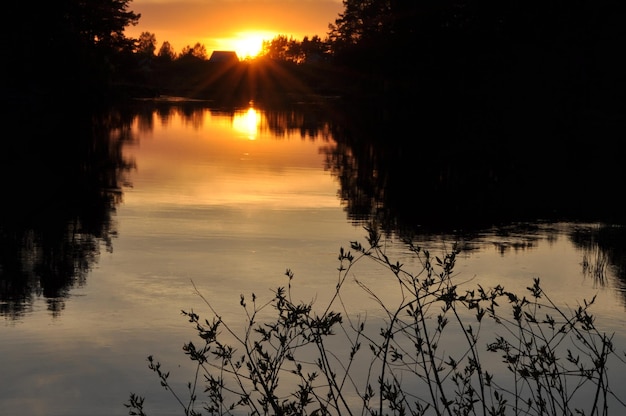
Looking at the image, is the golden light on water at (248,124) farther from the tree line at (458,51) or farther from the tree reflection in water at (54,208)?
the tree line at (458,51)

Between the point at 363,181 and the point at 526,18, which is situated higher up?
the point at 526,18

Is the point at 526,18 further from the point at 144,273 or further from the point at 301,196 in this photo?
the point at 144,273

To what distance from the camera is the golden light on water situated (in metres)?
50.0

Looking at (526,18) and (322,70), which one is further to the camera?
(322,70)

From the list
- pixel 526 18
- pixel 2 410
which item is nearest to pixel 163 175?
pixel 2 410

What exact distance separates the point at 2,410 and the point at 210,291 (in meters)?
5.25

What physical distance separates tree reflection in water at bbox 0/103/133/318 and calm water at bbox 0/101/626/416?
0.25ft

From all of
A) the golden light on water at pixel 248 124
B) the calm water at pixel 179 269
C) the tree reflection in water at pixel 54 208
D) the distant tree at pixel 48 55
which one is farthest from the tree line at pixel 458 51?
the calm water at pixel 179 269

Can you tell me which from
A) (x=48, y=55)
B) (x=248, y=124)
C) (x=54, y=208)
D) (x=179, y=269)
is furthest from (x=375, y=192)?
(x=48, y=55)

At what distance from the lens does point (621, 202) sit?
Result: 25547mm

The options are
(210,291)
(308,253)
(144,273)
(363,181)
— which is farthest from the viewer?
(363,181)

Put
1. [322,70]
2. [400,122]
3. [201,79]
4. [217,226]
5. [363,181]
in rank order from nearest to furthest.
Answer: [217,226]
[363,181]
[400,122]
[322,70]
[201,79]

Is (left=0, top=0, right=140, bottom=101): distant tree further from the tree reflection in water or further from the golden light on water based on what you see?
the tree reflection in water

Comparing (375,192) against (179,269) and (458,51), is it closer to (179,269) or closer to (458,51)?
(179,269)
